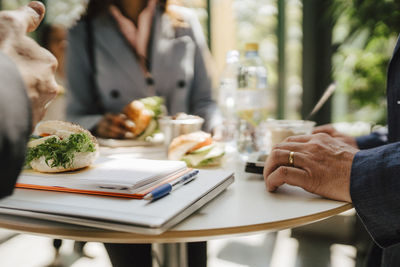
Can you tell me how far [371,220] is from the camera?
2.00 feet

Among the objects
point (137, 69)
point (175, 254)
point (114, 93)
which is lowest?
point (175, 254)

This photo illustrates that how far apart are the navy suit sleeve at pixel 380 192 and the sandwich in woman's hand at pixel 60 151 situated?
1.64 feet

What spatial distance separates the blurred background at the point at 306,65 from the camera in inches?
75.0

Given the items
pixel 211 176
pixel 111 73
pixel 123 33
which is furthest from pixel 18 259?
pixel 211 176

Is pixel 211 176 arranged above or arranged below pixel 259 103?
below

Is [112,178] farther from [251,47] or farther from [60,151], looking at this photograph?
[251,47]

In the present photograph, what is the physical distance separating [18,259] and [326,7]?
329cm

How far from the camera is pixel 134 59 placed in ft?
6.69

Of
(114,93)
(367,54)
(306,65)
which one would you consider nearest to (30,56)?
(114,93)

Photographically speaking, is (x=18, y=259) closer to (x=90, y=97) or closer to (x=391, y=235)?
(x=90, y=97)

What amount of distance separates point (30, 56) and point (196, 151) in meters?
0.53

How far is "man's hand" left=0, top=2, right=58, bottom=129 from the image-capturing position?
42 centimetres

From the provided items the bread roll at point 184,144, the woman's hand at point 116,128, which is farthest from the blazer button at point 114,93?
the bread roll at point 184,144

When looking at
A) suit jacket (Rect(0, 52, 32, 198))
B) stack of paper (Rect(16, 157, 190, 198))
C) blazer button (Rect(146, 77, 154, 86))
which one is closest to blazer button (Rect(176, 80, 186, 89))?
blazer button (Rect(146, 77, 154, 86))
